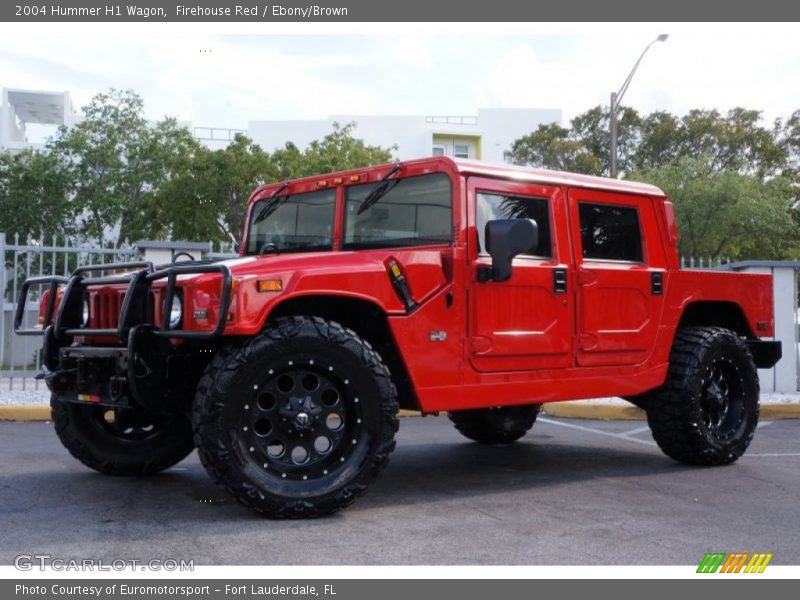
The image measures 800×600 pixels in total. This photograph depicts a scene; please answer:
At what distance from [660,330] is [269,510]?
10.9 ft

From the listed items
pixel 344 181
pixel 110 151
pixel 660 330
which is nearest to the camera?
pixel 344 181

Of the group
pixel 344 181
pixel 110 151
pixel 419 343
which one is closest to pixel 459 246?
pixel 419 343

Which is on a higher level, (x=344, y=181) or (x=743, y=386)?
(x=344, y=181)

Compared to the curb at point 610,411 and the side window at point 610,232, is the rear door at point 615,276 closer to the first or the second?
the side window at point 610,232

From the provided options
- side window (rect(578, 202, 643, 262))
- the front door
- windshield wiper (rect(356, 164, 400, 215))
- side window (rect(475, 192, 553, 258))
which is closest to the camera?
the front door

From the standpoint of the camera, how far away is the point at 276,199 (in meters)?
6.84

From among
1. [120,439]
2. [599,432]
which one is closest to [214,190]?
[599,432]

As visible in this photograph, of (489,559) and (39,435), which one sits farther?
(39,435)

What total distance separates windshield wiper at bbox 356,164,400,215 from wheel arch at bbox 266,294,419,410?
899mm

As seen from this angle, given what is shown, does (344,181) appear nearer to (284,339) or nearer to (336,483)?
(284,339)

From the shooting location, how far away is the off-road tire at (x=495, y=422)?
781 centimetres

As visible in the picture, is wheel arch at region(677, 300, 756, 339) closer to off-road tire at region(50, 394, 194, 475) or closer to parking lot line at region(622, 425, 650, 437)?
parking lot line at region(622, 425, 650, 437)

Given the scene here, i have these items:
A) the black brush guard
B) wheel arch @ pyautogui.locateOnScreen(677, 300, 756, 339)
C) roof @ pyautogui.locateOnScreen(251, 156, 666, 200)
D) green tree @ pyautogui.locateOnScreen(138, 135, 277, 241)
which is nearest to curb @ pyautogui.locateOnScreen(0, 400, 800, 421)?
wheel arch @ pyautogui.locateOnScreen(677, 300, 756, 339)

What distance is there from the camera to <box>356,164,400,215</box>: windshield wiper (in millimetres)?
6070
